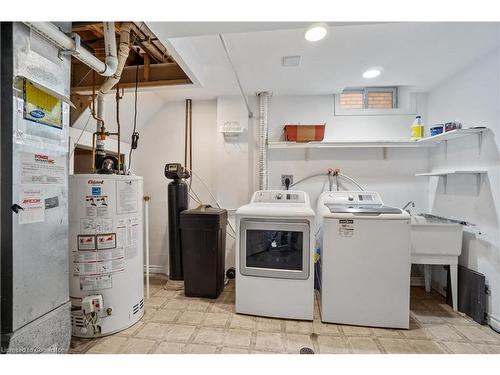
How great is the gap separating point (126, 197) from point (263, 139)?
178 centimetres

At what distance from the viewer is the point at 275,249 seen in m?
2.26

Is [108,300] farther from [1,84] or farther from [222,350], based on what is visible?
[1,84]

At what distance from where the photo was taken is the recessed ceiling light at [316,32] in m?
1.62

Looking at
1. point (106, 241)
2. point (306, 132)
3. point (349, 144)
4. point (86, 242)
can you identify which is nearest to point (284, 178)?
point (306, 132)

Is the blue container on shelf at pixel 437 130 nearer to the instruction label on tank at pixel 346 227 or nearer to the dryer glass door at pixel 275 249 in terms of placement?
the instruction label on tank at pixel 346 227

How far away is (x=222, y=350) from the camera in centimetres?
175

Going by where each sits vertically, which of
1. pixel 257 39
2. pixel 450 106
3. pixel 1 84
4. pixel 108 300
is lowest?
pixel 108 300

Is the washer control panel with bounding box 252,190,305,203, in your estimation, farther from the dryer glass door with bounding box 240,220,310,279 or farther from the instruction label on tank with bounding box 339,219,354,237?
the instruction label on tank with bounding box 339,219,354,237

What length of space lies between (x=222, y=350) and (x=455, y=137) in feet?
10.1

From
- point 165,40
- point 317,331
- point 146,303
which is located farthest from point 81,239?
point 317,331

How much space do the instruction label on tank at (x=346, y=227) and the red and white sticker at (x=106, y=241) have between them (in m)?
1.91

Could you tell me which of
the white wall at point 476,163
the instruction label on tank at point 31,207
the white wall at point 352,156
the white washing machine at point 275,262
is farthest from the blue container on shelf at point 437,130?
the instruction label on tank at point 31,207

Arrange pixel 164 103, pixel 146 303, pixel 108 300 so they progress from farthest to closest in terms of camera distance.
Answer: pixel 164 103
pixel 146 303
pixel 108 300

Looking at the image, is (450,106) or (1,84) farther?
(450,106)
